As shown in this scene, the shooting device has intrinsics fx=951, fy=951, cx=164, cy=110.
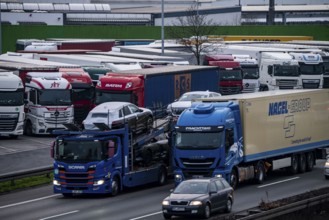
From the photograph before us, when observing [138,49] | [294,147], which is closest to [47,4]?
[138,49]

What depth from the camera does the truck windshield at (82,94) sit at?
54.7 m

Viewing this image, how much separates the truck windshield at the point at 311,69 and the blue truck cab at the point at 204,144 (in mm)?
Result: 38133

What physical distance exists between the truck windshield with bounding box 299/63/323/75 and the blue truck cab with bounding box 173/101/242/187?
125 ft

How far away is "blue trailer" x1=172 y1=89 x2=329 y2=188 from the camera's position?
35.3 m

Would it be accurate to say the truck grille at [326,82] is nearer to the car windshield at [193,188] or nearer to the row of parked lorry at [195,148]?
the row of parked lorry at [195,148]

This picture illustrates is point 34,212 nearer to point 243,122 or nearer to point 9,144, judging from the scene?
point 243,122

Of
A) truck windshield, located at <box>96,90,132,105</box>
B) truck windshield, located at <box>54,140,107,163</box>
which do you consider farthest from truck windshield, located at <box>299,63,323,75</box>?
truck windshield, located at <box>54,140,107,163</box>

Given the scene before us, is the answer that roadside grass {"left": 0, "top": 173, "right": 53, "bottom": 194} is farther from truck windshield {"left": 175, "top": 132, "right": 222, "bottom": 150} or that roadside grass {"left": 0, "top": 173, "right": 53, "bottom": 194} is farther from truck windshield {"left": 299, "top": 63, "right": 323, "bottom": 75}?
truck windshield {"left": 299, "top": 63, "right": 323, "bottom": 75}

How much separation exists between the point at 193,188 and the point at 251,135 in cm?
843

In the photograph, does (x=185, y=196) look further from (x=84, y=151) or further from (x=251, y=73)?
(x=251, y=73)

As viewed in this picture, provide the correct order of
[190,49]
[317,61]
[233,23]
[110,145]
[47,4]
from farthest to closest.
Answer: [233,23] → [47,4] → [190,49] → [317,61] → [110,145]

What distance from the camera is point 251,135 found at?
3788 cm

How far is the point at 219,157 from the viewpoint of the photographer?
1380 inches

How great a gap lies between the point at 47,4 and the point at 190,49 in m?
50.3
